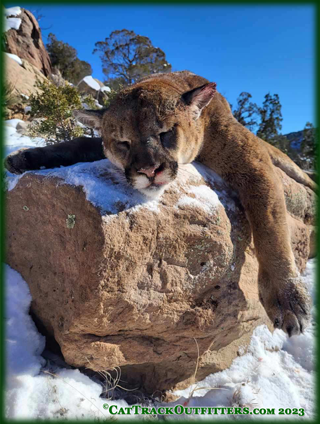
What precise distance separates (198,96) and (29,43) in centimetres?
2468

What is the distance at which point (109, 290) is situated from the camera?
86.5 inches

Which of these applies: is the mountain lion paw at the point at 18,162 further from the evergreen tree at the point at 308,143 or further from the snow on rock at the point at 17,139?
the evergreen tree at the point at 308,143

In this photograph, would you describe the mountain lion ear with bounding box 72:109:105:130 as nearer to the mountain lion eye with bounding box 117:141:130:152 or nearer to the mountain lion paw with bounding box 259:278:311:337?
the mountain lion eye with bounding box 117:141:130:152

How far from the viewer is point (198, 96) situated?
2963 millimetres

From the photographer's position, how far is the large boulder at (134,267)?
2.25 meters

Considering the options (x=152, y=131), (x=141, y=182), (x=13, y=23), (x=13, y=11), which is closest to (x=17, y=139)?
(x=152, y=131)

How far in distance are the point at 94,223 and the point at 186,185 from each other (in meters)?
1.21

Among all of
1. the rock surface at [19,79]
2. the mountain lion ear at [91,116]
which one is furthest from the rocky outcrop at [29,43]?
the mountain lion ear at [91,116]

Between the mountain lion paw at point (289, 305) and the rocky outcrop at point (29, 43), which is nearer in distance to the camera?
the mountain lion paw at point (289, 305)

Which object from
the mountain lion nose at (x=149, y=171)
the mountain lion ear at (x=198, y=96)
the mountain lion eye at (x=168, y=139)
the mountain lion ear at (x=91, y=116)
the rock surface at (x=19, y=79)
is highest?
the rock surface at (x=19, y=79)

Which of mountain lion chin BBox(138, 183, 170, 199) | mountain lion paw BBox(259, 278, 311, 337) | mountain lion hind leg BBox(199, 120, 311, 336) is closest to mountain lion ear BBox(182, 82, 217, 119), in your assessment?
mountain lion hind leg BBox(199, 120, 311, 336)

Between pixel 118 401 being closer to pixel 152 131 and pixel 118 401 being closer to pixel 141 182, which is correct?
pixel 141 182

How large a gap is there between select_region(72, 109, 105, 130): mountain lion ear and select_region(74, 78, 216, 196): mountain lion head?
1 cm

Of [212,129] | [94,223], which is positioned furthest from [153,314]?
[212,129]
